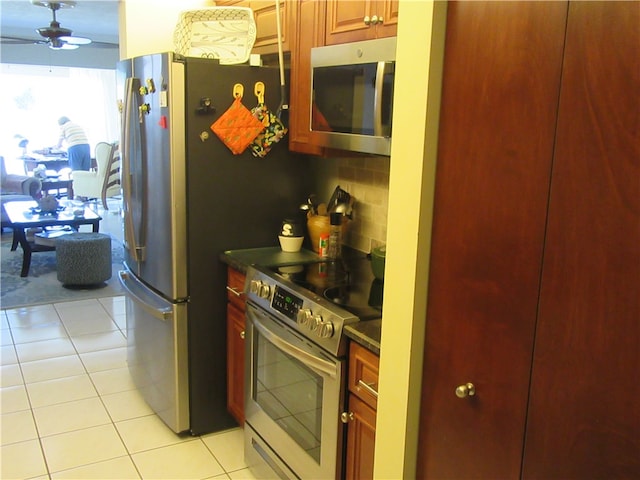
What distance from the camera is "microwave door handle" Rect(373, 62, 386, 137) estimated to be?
1.87 m

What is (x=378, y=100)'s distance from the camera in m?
1.88

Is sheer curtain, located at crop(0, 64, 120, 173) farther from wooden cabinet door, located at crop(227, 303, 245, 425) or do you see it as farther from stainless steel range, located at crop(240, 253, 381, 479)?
stainless steel range, located at crop(240, 253, 381, 479)

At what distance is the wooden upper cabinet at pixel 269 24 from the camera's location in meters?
2.50

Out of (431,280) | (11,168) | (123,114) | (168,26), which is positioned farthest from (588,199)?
(11,168)

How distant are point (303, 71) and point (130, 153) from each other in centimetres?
100

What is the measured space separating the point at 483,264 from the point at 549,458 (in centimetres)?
38

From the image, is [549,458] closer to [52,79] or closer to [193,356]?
[193,356]

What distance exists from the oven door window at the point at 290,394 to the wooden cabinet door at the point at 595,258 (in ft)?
3.51

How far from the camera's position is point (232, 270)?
2.65 m

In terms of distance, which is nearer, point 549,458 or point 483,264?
point 549,458

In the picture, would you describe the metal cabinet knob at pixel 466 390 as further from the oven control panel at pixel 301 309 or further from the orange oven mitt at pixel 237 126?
the orange oven mitt at pixel 237 126

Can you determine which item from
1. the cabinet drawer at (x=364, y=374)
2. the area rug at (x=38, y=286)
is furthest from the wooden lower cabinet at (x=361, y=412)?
the area rug at (x=38, y=286)

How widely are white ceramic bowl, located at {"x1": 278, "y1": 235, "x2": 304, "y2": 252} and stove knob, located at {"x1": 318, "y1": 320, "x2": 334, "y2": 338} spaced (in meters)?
0.87

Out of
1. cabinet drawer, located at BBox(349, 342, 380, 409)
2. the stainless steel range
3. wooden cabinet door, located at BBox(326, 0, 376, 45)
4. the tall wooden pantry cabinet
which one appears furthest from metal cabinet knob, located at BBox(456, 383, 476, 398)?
wooden cabinet door, located at BBox(326, 0, 376, 45)
